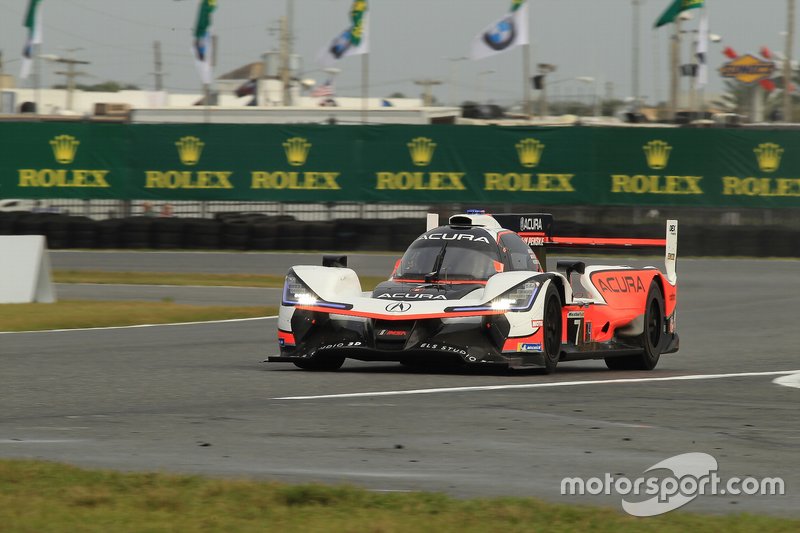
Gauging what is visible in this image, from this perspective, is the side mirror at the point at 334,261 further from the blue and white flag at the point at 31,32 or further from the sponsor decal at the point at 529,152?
the blue and white flag at the point at 31,32

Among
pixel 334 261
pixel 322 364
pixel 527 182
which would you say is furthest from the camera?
pixel 527 182

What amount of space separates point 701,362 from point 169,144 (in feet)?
74.3

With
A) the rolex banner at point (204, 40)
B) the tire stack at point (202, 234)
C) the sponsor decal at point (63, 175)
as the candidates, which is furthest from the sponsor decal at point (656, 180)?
the rolex banner at point (204, 40)

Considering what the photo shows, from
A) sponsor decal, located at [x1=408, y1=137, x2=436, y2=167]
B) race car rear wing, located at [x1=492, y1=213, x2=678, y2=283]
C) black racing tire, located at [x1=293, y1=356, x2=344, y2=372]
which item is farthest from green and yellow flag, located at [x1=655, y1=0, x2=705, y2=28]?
black racing tire, located at [x1=293, y1=356, x2=344, y2=372]

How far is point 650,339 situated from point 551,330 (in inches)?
74.2

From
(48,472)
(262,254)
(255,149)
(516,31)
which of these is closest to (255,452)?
(48,472)

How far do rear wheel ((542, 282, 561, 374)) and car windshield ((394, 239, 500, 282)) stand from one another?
0.63m

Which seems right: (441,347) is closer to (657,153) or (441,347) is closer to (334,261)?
(334,261)

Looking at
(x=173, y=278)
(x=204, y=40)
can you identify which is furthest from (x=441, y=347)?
(x=204, y=40)

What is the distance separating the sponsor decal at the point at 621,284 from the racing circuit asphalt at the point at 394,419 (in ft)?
2.78

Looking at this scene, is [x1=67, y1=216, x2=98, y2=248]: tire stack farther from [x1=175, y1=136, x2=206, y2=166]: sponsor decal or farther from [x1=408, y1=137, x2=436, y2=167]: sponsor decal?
[x1=408, y1=137, x2=436, y2=167]: sponsor decal

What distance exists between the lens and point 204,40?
4356 centimetres

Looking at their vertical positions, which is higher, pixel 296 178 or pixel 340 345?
pixel 296 178

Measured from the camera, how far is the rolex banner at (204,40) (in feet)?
142
